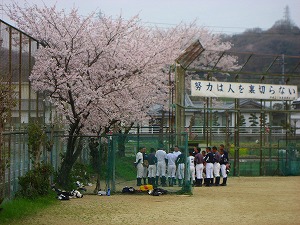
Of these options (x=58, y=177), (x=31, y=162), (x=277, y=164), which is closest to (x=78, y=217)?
(x=31, y=162)

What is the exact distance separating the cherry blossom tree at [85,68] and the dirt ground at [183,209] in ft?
11.2

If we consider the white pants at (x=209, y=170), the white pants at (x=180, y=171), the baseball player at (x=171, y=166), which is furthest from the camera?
the white pants at (x=209, y=170)

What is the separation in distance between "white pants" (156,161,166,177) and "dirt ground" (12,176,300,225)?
1.11 meters

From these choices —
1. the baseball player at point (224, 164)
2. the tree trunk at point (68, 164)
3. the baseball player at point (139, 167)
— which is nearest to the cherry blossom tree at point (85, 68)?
the tree trunk at point (68, 164)

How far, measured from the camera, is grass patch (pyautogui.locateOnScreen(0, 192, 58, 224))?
1424 centimetres

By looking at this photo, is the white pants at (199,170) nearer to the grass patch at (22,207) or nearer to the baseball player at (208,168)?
the baseball player at (208,168)

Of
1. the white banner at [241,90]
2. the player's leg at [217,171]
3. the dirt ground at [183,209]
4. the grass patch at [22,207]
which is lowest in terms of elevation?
the dirt ground at [183,209]

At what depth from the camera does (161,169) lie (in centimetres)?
2194

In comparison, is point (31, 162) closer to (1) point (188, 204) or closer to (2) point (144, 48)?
(1) point (188, 204)

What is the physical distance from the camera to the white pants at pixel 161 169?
860 inches

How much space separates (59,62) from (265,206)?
29.4ft

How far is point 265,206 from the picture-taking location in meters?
17.7

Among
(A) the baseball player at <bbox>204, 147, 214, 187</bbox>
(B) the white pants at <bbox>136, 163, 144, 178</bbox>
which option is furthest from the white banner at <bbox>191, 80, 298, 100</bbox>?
(B) the white pants at <bbox>136, 163, 144, 178</bbox>

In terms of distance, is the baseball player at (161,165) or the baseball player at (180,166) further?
the baseball player at (161,165)
